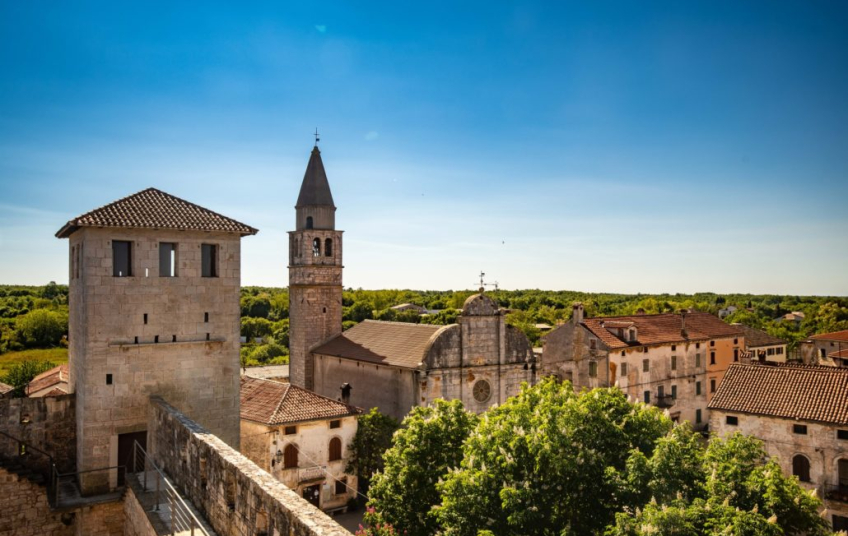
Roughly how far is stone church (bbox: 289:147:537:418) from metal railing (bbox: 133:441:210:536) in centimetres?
1517

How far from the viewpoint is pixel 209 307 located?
17.6m

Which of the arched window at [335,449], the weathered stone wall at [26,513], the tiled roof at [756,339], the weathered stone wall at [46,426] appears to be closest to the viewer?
the weathered stone wall at [26,513]

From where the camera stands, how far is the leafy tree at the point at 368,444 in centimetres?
2762

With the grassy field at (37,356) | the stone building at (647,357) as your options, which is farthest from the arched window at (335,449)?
the grassy field at (37,356)

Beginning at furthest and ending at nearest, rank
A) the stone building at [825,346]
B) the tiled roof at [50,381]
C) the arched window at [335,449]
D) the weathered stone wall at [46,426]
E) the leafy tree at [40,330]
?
1. the leafy tree at [40,330]
2. the stone building at [825,346]
3. the tiled roof at [50,381]
4. the arched window at [335,449]
5. the weathered stone wall at [46,426]

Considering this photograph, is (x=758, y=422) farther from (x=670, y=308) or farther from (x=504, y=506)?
(x=670, y=308)

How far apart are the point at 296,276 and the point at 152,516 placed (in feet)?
82.6

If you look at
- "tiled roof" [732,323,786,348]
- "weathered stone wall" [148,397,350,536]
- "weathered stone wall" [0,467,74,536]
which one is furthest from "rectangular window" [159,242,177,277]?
"tiled roof" [732,323,786,348]

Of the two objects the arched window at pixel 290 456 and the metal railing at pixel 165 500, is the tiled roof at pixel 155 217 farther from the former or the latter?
the arched window at pixel 290 456

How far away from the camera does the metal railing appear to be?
1055cm

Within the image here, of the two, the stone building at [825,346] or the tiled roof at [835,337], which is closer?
the stone building at [825,346]

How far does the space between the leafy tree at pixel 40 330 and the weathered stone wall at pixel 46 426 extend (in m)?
63.1

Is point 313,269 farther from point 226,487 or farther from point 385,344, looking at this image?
point 226,487

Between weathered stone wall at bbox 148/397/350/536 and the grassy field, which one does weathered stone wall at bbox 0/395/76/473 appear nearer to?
weathered stone wall at bbox 148/397/350/536
